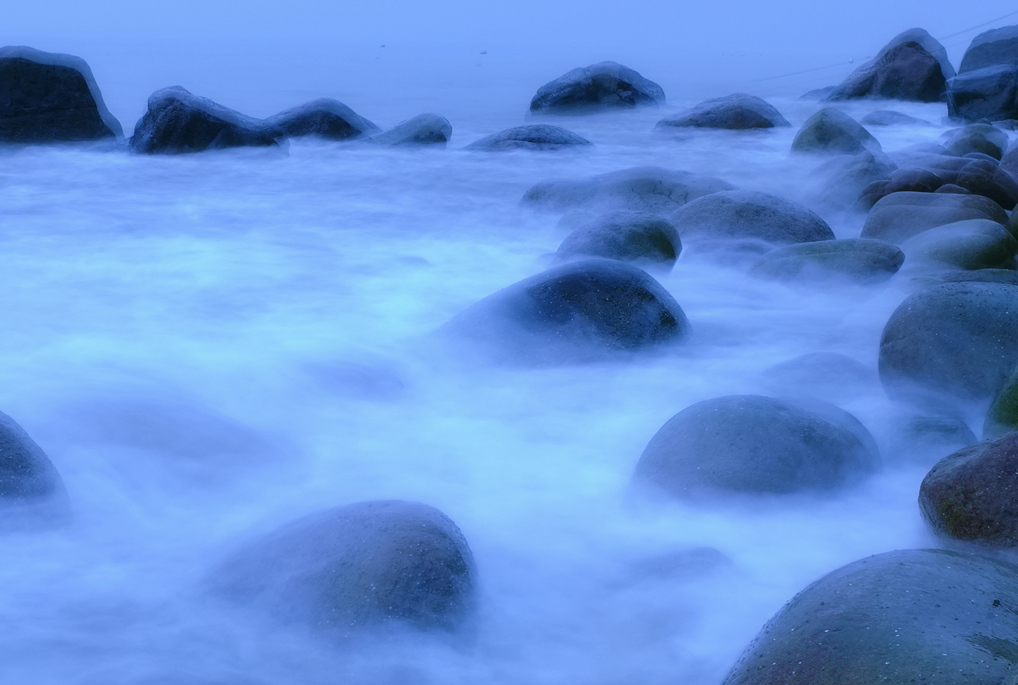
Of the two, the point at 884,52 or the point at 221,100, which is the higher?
the point at 884,52

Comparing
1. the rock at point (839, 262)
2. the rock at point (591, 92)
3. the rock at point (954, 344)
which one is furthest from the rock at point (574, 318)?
the rock at point (591, 92)

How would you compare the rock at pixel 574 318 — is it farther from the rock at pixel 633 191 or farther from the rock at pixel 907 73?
the rock at pixel 907 73

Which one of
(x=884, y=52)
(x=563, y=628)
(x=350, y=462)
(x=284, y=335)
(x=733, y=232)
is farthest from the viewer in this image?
(x=884, y=52)

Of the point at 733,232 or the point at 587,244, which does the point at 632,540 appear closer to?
the point at 587,244

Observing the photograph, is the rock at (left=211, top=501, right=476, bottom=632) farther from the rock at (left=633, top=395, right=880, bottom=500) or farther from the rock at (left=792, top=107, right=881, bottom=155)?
the rock at (left=792, top=107, right=881, bottom=155)

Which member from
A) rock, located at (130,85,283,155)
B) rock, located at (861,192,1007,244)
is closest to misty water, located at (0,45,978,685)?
rock, located at (861,192,1007,244)

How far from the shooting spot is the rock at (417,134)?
9.56 meters

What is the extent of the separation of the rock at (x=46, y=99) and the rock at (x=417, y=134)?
2.73 m

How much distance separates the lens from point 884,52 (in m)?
15.0

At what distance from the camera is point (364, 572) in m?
1.87

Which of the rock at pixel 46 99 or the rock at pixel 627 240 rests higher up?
the rock at pixel 46 99

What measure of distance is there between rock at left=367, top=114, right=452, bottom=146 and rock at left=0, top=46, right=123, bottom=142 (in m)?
2.73

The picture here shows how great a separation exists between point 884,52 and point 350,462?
588 inches

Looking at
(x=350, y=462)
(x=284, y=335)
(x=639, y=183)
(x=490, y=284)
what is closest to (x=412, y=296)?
(x=490, y=284)
